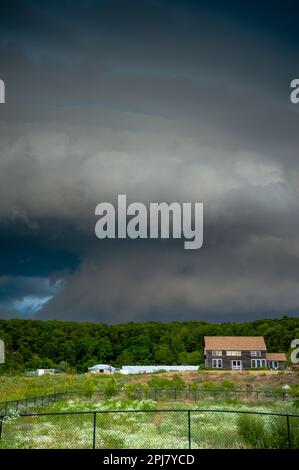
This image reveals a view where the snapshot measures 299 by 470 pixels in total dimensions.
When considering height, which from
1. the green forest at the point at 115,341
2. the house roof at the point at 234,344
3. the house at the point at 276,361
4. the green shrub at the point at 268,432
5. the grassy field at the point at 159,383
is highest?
the green forest at the point at 115,341

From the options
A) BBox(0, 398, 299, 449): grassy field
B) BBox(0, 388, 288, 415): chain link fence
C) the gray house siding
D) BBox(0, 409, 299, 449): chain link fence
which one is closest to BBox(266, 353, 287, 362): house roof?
the gray house siding

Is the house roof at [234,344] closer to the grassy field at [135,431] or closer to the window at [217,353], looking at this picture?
the window at [217,353]

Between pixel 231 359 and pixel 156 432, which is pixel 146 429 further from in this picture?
pixel 231 359

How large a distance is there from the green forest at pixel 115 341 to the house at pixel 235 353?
11.4 m

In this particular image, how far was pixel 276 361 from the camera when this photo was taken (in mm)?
100750

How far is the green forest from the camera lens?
4569 inches

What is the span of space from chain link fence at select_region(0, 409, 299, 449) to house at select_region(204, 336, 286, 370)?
211 feet

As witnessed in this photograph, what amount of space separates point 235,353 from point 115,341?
50.6m

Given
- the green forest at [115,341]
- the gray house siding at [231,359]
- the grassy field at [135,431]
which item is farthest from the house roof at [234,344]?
the grassy field at [135,431]

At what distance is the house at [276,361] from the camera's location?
100250mm

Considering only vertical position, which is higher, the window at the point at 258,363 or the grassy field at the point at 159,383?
the window at the point at 258,363

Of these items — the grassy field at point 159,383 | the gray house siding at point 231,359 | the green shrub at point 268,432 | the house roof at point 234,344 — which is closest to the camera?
the green shrub at point 268,432
